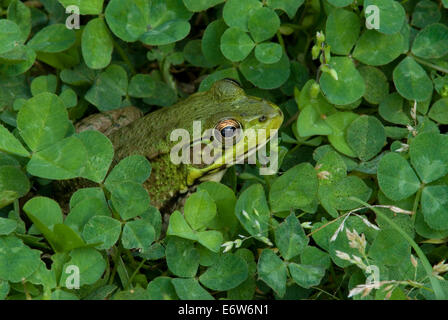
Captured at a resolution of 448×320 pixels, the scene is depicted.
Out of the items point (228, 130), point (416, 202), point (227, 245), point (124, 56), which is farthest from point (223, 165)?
point (124, 56)

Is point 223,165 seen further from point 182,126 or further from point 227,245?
point 227,245

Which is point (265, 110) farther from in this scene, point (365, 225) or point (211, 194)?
point (365, 225)

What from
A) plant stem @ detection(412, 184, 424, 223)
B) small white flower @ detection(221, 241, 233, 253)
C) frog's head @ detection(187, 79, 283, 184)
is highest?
frog's head @ detection(187, 79, 283, 184)

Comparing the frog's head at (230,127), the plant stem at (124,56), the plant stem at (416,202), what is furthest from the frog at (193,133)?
the plant stem at (416,202)

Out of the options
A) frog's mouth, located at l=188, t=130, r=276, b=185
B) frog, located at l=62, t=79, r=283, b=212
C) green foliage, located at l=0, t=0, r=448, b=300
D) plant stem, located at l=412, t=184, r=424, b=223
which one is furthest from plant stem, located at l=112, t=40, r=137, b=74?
plant stem, located at l=412, t=184, r=424, b=223

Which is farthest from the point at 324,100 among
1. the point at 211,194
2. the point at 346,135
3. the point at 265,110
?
the point at 211,194

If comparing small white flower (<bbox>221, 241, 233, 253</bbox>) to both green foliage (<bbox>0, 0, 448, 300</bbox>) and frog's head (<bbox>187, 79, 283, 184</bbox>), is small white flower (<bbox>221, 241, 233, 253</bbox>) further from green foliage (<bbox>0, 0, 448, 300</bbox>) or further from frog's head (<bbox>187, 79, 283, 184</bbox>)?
frog's head (<bbox>187, 79, 283, 184</bbox>)
